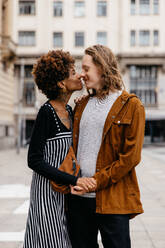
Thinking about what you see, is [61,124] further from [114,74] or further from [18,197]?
[18,197]

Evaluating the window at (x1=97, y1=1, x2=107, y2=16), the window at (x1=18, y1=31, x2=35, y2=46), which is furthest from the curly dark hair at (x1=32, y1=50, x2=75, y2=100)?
the window at (x1=97, y1=1, x2=107, y2=16)

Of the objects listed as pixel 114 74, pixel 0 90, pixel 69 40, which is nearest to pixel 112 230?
pixel 114 74

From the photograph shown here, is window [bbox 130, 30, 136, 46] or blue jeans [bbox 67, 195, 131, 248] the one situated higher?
window [bbox 130, 30, 136, 46]

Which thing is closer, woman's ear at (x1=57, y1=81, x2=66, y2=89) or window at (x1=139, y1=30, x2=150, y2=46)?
woman's ear at (x1=57, y1=81, x2=66, y2=89)

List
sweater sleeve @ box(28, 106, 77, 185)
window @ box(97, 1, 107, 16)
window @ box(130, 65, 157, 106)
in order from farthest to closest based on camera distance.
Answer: window @ box(130, 65, 157, 106) → window @ box(97, 1, 107, 16) → sweater sleeve @ box(28, 106, 77, 185)

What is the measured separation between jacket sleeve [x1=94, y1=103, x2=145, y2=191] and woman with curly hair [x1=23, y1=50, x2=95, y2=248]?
0.35 m

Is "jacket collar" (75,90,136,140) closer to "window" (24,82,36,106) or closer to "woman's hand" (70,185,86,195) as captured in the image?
"woman's hand" (70,185,86,195)

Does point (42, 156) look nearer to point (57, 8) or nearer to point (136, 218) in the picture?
point (136, 218)

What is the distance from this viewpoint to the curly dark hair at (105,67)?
2160 mm

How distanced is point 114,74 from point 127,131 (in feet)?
1.28

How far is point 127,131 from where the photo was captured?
6.82 ft

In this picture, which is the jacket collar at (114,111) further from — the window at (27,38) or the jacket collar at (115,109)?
the window at (27,38)

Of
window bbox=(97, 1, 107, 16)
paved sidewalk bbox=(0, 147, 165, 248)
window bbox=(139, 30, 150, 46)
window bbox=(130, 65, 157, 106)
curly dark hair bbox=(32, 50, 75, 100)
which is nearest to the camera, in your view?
curly dark hair bbox=(32, 50, 75, 100)

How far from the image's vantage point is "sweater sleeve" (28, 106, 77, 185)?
2146 mm
